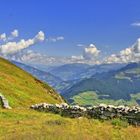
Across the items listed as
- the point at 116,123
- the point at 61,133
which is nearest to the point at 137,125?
the point at 116,123

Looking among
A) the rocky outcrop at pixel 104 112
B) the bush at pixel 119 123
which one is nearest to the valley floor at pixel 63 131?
the bush at pixel 119 123

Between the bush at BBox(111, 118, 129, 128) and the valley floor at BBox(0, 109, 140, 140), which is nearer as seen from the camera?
the valley floor at BBox(0, 109, 140, 140)

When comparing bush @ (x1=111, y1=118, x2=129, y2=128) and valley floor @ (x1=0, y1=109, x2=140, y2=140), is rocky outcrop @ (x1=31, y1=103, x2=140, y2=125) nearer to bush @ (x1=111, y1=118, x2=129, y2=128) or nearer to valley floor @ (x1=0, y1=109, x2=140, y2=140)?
bush @ (x1=111, y1=118, x2=129, y2=128)

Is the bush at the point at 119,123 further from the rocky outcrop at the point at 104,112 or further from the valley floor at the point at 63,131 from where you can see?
the rocky outcrop at the point at 104,112

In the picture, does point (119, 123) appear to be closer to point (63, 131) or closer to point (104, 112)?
point (104, 112)

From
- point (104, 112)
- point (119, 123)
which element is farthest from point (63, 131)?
point (104, 112)

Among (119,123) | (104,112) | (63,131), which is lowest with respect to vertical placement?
(63,131)

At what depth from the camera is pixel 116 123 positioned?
28.1 meters

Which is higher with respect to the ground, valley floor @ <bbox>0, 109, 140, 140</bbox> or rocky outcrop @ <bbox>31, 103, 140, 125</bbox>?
rocky outcrop @ <bbox>31, 103, 140, 125</bbox>

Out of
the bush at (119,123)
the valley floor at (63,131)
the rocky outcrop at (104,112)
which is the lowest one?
the valley floor at (63,131)

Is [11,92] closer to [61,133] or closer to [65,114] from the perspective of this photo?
[65,114]

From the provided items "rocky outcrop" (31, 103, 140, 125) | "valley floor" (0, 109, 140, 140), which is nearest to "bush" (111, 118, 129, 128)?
"valley floor" (0, 109, 140, 140)

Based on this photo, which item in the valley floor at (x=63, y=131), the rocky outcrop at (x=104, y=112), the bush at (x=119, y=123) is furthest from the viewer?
the rocky outcrop at (x=104, y=112)

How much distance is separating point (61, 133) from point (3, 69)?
288 feet
